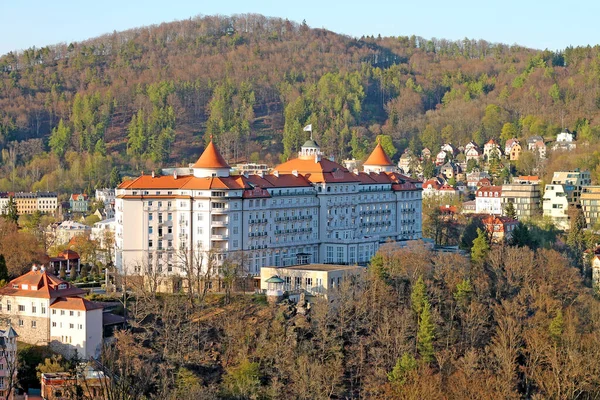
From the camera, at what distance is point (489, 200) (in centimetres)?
10744

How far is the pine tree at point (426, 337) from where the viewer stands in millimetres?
58500

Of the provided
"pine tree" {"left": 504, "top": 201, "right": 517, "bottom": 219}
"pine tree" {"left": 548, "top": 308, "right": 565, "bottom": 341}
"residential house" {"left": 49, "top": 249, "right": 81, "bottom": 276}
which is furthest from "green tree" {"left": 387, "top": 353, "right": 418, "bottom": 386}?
"pine tree" {"left": 504, "top": 201, "right": 517, "bottom": 219}

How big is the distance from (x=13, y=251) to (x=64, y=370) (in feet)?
50.0

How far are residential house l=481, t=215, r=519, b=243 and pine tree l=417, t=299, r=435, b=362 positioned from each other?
88.9 ft

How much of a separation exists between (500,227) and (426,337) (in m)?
32.5

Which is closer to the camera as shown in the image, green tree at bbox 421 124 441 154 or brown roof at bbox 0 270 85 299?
brown roof at bbox 0 270 85 299

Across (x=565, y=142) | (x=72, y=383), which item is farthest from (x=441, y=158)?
(x=72, y=383)

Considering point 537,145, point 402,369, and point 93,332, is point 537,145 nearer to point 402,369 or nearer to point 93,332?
point 402,369

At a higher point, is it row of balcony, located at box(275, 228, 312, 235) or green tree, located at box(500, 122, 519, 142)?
green tree, located at box(500, 122, 519, 142)

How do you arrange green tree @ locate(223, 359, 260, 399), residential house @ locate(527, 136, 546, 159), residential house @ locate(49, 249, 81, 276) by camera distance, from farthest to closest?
1. residential house @ locate(527, 136, 546, 159)
2. residential house @ locate(49, 249, 81, 276)
3. green tree @ locate(223, 359, 260, 399)

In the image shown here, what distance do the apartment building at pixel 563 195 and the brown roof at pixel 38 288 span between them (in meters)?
50.8

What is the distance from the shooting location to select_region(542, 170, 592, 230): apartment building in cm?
10100

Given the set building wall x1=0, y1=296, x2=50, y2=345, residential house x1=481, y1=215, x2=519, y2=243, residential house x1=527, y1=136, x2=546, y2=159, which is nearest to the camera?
building wall x1=0, y1=296, x2=50, y2=345

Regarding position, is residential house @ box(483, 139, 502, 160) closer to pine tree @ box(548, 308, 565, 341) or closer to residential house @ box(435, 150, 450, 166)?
residential house @ box(435, 150, 450, 166)
